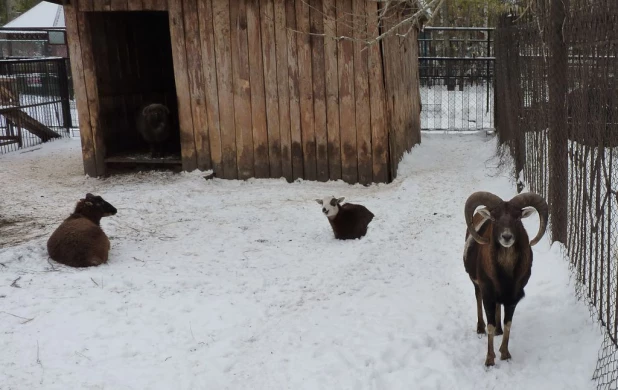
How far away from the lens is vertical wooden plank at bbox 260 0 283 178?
10.7 meters

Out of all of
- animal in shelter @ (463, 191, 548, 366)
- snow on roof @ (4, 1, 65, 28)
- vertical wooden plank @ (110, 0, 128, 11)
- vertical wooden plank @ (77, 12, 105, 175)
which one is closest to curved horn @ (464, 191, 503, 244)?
animal in shelter @ (463, 191, 548, 366)

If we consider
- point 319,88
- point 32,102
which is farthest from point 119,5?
point 32,102

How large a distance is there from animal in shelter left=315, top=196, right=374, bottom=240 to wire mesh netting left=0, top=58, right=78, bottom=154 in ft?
30.2

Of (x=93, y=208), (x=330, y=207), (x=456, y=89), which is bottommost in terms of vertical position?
(x=330, y=207)

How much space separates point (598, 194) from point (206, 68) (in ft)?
25.2

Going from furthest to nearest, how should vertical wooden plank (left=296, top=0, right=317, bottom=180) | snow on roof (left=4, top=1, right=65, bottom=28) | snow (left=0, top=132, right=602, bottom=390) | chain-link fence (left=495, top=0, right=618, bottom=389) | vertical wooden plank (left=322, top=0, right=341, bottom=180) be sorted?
1. snow on roof (left=4, top=1, right=65, bottom=28)
2. vertical wooden plank (left=296, top=0, right=317, bottom=180)
3. vertical wooden plank (left=322, top=0, right=341, bottom=180)
4. snow (left=0, top=132, right=602, bottom=390)
5. chain-link fence (left=495, top=0, right=618, bottom=389)

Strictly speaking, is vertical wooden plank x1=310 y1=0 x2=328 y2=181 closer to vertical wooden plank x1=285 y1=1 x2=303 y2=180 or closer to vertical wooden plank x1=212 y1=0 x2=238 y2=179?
vertical wooden plank x1=285 y1=1 x2=303 y2=180

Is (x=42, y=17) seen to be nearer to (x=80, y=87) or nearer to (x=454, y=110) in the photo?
(x=454, y=110)

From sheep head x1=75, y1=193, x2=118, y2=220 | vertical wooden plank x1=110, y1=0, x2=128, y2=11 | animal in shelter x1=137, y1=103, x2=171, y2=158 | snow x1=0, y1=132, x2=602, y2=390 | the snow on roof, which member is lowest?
snow x1=0, y1=132, x2=602, y2=390

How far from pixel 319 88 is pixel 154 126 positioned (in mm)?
3476

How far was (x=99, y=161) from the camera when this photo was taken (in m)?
11.9

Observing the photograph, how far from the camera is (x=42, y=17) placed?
113ft

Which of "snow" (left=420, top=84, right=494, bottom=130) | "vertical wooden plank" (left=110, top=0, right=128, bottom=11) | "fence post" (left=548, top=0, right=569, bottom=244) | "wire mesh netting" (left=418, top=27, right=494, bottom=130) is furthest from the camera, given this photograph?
"snow" (left=420, top=84, right=494, bottom=130)

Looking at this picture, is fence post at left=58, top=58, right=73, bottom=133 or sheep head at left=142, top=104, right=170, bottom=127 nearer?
sheep head at left=142, top=104, right=170, bottom=127
